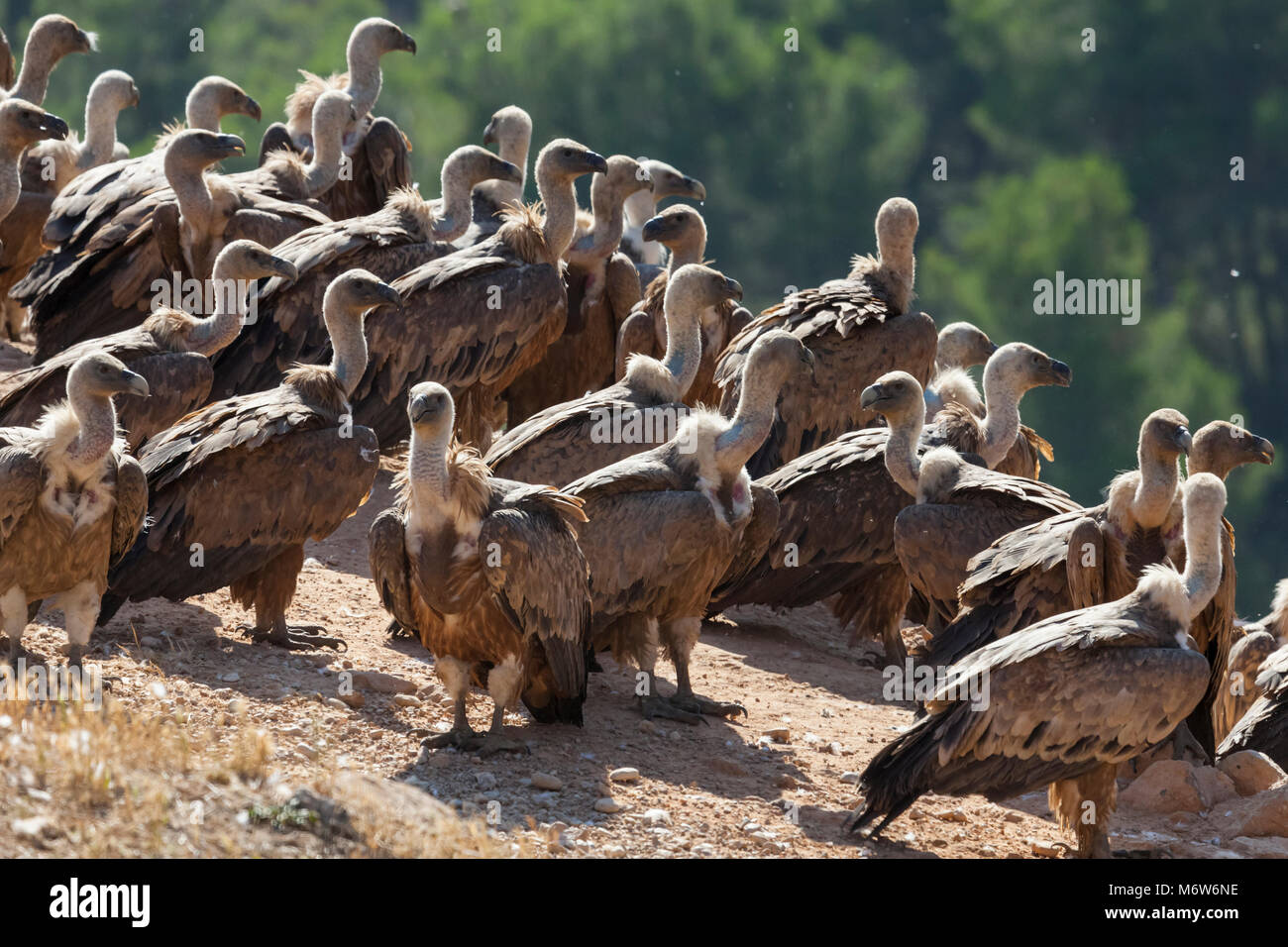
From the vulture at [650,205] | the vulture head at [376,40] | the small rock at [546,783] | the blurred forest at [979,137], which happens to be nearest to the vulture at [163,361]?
the small rock at [546,783]

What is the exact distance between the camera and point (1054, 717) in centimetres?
764

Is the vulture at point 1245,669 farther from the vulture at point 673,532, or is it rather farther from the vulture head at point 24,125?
the vulture head at point 24,125

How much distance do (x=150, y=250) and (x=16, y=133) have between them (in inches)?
57.7

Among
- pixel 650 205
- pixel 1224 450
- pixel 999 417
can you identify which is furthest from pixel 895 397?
pixel 650 205

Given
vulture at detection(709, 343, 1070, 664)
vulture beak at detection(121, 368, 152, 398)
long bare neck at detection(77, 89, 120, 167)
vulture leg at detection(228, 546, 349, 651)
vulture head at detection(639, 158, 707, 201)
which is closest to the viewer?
vulture beak at detection(121, 368, 152, 398)

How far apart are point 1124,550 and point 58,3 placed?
46538mm

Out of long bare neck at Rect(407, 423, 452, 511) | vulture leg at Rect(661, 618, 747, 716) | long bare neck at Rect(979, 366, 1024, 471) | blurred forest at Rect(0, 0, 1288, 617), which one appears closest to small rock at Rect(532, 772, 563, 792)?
long bare neck at Rect(407, 423, 452, 511)

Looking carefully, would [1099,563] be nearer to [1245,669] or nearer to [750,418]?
[750,418]

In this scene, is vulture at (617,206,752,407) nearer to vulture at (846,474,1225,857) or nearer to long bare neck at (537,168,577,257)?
long bare neck at (537,168,577,257)

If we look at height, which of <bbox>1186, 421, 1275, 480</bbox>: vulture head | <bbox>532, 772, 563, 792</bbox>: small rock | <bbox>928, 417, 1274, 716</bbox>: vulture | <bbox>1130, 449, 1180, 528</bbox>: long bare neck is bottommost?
<bbox>532, 772, 563, 792</bbox>: small rock

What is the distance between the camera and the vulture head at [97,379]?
823 centimetres

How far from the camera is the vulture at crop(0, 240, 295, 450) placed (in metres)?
9.86

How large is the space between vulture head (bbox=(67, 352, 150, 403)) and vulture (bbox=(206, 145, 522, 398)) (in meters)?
3.06
